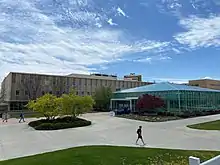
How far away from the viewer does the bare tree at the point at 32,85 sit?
2185 inches

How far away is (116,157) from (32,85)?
1903 inches

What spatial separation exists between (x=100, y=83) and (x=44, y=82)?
59.0 ft

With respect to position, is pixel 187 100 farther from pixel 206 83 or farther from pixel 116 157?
pixel 206 83

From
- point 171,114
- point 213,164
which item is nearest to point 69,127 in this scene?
point 171,114

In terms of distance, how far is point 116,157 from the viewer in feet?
40.7

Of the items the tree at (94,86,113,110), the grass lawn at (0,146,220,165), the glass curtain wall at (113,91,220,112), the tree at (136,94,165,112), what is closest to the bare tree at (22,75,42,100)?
the tree at (94,86,113,110)

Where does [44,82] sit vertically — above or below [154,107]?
above

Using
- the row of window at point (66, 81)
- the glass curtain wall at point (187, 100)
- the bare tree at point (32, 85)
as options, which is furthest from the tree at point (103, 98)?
the bare tree at point (32, 85)

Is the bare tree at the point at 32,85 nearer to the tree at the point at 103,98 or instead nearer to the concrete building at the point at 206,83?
the tree at the point at 103,98

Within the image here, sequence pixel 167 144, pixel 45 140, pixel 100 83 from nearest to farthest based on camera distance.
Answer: pixel 167 144 → pixel 45 140 → pixel 100 83

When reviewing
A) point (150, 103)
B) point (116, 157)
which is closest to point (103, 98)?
point (150, 103)

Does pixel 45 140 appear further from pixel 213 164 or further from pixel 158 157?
pixel 213 164

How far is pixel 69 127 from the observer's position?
26.6 metres

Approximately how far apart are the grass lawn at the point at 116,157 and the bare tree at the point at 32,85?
45.4m
